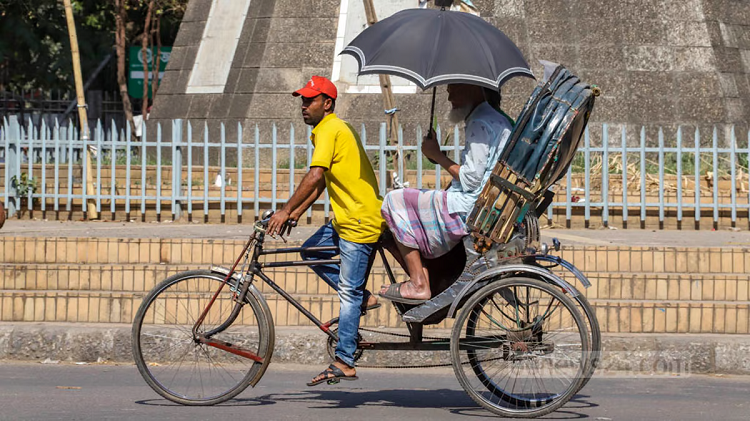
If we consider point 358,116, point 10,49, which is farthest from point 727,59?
point 10,49

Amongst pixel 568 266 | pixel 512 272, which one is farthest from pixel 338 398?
pixel 568 266

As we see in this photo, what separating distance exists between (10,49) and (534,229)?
2170 centimetres

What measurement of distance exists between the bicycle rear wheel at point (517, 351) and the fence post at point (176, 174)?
23.7 feet

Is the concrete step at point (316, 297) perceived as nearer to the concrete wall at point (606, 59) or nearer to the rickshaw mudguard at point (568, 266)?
the rickshaw mudguard at point (568, 266)

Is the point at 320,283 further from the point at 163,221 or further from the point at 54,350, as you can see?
the point at 163,221

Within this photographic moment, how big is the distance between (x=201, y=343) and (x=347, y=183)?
1129 millimetres

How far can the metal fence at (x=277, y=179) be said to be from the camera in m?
11.6

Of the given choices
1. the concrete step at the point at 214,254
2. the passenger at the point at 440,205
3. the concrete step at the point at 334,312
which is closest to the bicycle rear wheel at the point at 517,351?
the passenger at the point at 440,205

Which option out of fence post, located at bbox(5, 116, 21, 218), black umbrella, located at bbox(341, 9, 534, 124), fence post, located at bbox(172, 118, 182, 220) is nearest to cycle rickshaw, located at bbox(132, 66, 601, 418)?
black umbrella, located at bbox(341, 9, 534, 124)

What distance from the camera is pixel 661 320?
302 inches

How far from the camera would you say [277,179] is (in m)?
12.6

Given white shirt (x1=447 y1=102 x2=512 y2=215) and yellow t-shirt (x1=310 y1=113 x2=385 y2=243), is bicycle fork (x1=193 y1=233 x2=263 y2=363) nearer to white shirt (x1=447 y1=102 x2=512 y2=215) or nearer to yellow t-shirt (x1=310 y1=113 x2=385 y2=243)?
yellow t-shirt (x1=310 y1=113 x2=385 y2=243)

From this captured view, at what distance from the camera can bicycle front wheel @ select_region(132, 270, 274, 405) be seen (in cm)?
557

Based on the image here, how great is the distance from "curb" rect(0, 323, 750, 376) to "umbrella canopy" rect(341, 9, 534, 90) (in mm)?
2378
